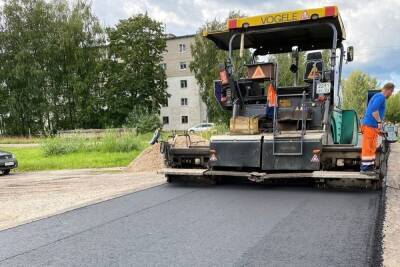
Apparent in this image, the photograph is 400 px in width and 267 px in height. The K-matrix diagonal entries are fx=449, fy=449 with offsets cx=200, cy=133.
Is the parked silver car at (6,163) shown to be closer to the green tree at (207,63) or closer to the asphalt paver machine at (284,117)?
the asphalt paver machine at (284,117)

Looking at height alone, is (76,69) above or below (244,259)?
above

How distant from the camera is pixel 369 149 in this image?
22.6ft

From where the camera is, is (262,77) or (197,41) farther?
(197,41)

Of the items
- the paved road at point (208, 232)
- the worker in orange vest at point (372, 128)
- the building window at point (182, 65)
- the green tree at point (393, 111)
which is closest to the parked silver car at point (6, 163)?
the paved road at point (208, 232)

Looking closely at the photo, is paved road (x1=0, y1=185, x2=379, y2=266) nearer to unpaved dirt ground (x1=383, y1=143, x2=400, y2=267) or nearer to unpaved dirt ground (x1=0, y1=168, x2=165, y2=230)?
unpaved dirt ground (x1=383, y1=143, x2=400, y2=267)

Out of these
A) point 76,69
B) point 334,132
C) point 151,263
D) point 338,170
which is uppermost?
point 76,69

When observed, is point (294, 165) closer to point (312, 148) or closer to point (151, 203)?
point (312, 148)

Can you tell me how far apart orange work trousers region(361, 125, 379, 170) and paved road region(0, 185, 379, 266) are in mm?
486

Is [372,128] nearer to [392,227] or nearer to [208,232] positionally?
[392,227]

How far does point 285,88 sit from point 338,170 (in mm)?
1988

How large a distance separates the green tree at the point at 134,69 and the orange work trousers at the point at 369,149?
3868 centimetres

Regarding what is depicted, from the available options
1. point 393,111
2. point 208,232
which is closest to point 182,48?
point 393,111

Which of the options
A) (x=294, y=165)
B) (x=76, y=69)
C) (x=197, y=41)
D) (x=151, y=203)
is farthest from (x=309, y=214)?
(x=76, y=69)

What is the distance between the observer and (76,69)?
147 ft
